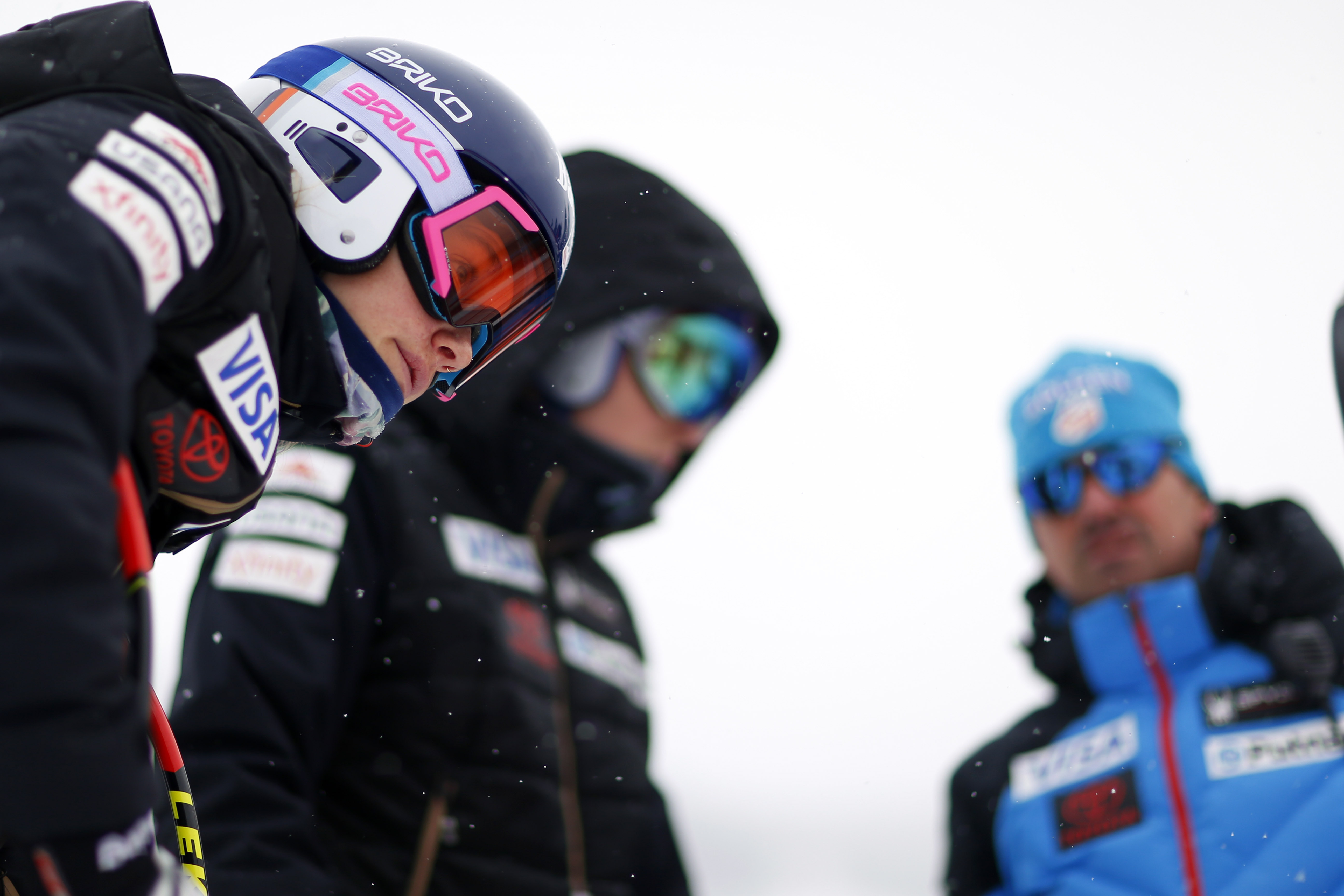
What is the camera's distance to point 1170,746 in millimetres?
3252

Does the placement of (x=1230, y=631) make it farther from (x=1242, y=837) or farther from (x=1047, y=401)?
(x=1047, y=401)

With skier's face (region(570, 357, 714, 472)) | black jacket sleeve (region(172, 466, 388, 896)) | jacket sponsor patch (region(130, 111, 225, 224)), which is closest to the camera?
jacket sponsor patch (region(130, 111, 225, 224))

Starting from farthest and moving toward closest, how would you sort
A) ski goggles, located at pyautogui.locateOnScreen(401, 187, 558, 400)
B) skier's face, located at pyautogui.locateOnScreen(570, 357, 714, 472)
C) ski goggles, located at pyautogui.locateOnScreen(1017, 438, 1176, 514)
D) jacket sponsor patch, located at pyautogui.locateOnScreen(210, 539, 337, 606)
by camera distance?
ski goggles, located at pyautogui.locateOnScreen(1017, 438, 1176, 514), skier's face, located at pyautogui.locateOnScreen(570, 357, 714, 472), jacket sponsor patch, located at pyautogui.locateOnScreen(210, 539, 337, 606), ski goggles, located at pyautogui.locateOnScreen(401, 187, 558, 400)

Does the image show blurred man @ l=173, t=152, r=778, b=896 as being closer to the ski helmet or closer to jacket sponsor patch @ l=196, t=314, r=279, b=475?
the ski helmet

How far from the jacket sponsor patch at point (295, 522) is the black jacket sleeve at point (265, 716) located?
0.16 ft

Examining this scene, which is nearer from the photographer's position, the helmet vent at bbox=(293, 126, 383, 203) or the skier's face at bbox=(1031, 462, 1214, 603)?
the helmet vent at bbox=(293, 126, 383, 203)

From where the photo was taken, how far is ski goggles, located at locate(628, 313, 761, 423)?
3.84 meters

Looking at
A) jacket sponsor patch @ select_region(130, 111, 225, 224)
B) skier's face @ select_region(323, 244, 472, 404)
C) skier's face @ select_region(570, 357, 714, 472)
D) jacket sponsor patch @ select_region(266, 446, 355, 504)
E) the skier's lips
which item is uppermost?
jacket sponsor patch @ select_region(130, 111, 225, 224)

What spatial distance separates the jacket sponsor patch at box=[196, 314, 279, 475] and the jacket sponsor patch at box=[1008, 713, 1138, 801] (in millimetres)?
2864

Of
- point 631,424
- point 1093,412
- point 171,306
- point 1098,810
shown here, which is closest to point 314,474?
point 631,424

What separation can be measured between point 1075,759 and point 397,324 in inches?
109

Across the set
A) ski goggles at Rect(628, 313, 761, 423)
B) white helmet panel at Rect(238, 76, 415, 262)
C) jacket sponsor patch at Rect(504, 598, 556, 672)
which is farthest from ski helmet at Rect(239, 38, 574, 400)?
ski goggles at Rect(628, 313, 761, 423)

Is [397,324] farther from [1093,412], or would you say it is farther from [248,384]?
[1093,412]

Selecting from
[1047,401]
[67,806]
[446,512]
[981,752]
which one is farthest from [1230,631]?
[67,806]
